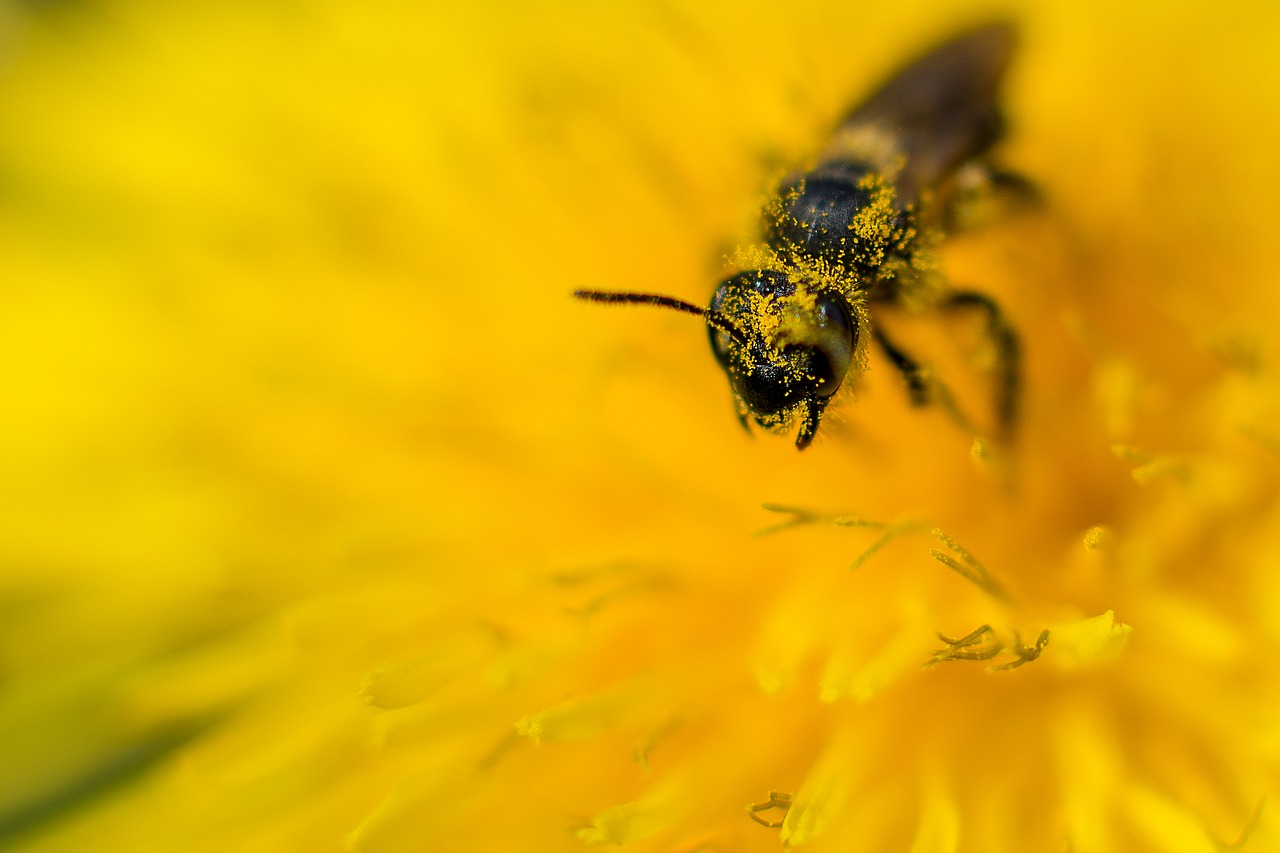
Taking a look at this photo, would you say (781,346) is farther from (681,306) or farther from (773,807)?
(773,807)

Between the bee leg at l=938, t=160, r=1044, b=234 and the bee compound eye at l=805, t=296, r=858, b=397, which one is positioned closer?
the bee compound eye at l=805, t=296, r=858, b=397

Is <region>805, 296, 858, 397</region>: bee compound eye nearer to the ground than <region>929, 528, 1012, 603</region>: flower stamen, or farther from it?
farther from it

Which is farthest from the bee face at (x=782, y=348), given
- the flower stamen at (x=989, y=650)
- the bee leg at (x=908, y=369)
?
the flower stamen at (x=989, y=650)

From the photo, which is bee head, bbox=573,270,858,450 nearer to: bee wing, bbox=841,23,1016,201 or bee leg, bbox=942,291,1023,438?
bee leg, bbox=942,291,1023,438

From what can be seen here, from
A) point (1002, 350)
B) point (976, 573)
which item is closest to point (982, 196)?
point (1002, 350)

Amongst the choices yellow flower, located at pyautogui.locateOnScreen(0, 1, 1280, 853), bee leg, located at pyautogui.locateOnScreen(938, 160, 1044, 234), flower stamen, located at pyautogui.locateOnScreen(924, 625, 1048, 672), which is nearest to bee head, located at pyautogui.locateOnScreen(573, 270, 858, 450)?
yellow flower, located at pyautogui.locateOnScreen(0, 1, 1280, 853)

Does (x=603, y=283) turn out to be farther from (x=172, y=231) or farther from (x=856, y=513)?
(x=172, y=231)

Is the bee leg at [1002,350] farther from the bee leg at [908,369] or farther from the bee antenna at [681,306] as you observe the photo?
the bee antenna at [681,306]
